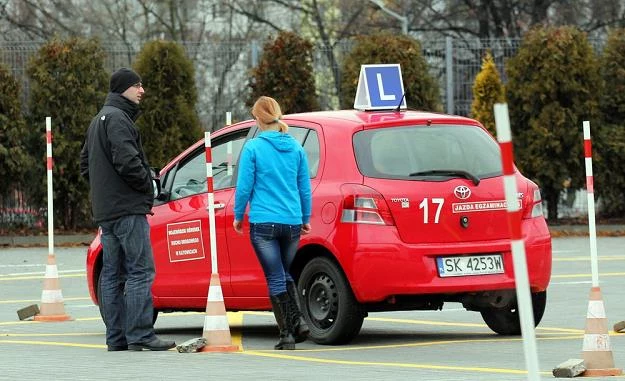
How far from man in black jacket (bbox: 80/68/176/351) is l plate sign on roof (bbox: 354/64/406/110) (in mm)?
1946

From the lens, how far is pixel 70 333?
1315 centimetres

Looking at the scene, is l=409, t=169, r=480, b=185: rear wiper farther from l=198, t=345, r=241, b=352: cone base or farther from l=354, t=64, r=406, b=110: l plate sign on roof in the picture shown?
l=198, t=345, r=241, b=352: cone base

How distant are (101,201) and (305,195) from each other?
4.73 ft

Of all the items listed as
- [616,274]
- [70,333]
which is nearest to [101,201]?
[70,333]

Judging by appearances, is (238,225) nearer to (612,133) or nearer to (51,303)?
(51,303)

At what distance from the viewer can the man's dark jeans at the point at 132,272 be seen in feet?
38.0

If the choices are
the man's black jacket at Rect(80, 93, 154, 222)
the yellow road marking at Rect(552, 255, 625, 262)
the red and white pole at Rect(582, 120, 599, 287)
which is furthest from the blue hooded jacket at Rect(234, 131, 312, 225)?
the yellow road marking at Rect(552, 255, 625, 262)

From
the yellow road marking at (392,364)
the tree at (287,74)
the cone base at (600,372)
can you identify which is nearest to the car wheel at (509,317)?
the yellow road marking at (392,364)

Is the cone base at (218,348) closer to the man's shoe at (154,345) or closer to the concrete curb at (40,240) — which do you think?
the man's shoe at (154,345)

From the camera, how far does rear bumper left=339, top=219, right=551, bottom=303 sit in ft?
37.2

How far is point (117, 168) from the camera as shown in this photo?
37.6 ft

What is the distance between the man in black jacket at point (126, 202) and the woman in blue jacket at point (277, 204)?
0.69 metres

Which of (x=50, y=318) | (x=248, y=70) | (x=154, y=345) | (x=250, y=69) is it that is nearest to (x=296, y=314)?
(x=154, y=345)

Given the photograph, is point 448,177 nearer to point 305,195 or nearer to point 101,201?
point 305,195
